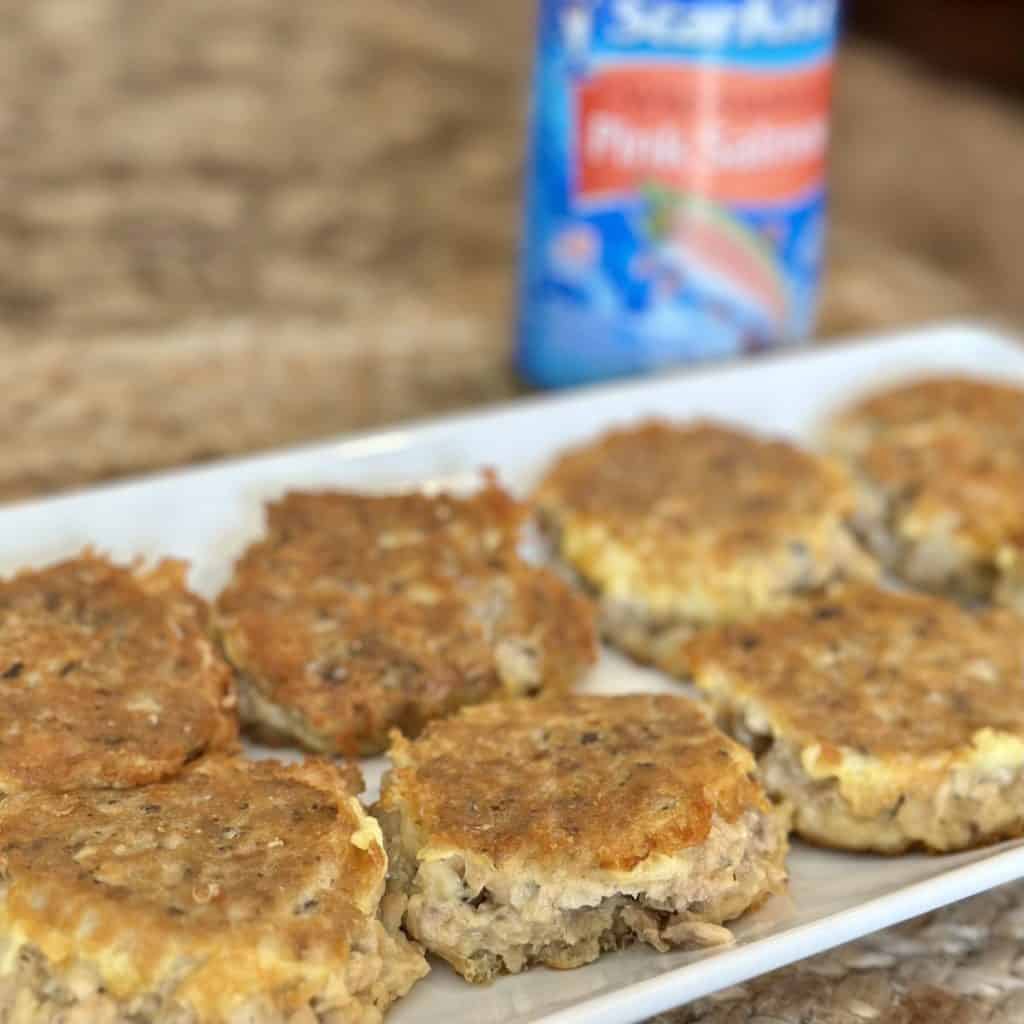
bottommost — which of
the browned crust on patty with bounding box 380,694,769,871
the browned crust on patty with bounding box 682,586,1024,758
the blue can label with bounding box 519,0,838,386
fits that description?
the browned crust on patty with bounding box 682,586,1024,758

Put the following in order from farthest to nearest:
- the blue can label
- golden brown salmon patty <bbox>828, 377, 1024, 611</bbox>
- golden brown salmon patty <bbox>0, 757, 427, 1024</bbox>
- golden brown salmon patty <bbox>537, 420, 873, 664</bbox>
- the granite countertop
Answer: the granite countertop → the blue can label → golden brown salmon patty <bbox>828, 377, 1024, 611</bbox> → golden brown salmon patty <bbox>537, 420, 873, 664</bbox> → golden brown salmon patty <bbox>0, 757, 427, 1024</bbox>

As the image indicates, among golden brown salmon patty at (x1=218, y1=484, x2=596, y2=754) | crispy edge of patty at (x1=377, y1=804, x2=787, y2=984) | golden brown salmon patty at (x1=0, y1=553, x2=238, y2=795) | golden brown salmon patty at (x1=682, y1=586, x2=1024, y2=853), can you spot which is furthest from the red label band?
crispy edge of patty at (x1=377, y1=804, x2=787, y2=984)

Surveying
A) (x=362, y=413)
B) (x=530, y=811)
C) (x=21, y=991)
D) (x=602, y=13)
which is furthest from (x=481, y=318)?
(x=21, y=991)

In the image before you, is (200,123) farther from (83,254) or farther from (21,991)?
(21,991)

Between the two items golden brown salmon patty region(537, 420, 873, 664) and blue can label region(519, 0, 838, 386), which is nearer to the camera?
golden brown salmon patty region(537, 420, 873, 664)

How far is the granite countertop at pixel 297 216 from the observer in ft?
7.03

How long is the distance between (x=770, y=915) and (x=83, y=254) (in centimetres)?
193

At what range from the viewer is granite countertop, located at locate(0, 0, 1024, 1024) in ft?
7.03

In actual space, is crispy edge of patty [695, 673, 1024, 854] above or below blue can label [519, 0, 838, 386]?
below

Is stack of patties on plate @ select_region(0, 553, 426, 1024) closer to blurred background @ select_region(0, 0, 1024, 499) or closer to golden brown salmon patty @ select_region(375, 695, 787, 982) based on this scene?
golden brown salmon patty @ select_region(375, 695, 787, 982)

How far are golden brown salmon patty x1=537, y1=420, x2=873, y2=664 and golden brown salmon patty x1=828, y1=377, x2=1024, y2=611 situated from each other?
0.06m

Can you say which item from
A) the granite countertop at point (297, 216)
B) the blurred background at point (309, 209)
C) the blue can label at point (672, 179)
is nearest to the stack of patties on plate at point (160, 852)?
the granite countertop at point (297, 216)

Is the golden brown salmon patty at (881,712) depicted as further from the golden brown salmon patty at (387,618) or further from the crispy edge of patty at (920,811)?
the golden brown salmon patty at (387,618)

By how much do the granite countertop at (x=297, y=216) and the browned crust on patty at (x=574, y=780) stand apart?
0.29 meters
